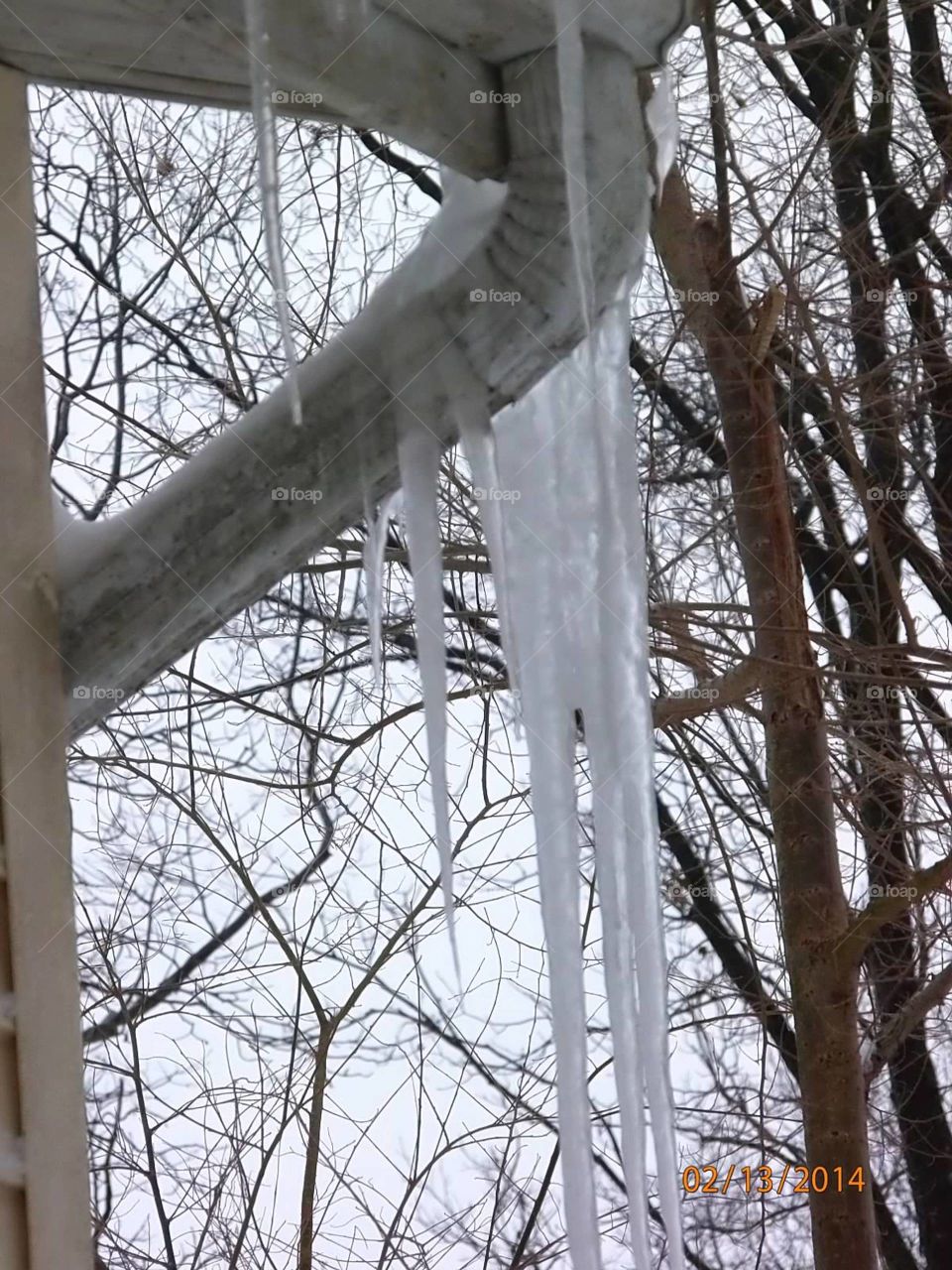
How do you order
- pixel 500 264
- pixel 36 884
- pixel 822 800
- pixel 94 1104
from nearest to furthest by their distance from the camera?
pixel 36 884 → pixel 500 264 → pixel 822 800 → pixel 94 1104

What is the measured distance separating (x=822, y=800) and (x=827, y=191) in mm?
2062

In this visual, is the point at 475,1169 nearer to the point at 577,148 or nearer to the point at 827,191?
the point at 827,191

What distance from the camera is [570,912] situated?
199 centimetres

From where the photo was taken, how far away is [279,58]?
1.34 meters

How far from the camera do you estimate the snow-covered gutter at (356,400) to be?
148 centimetres

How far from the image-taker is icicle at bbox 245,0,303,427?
1.32 metres

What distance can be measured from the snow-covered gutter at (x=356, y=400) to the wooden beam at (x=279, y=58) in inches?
3.8

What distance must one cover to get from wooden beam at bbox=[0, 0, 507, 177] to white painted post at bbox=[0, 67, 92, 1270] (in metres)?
0.15

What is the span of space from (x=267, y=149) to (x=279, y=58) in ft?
0.33

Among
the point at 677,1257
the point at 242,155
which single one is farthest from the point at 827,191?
→ the point at 677,1257

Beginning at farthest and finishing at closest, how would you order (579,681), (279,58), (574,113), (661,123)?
1. (579,681)
2. (661,123)
3. (574,113)
4. (279,58)


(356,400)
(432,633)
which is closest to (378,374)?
(356,400)

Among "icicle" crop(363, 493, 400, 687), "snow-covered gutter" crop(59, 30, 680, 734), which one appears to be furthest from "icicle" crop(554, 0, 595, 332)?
"icicle" crop(363, 493, 400, 687)

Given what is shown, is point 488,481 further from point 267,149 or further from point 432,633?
point 267,149
